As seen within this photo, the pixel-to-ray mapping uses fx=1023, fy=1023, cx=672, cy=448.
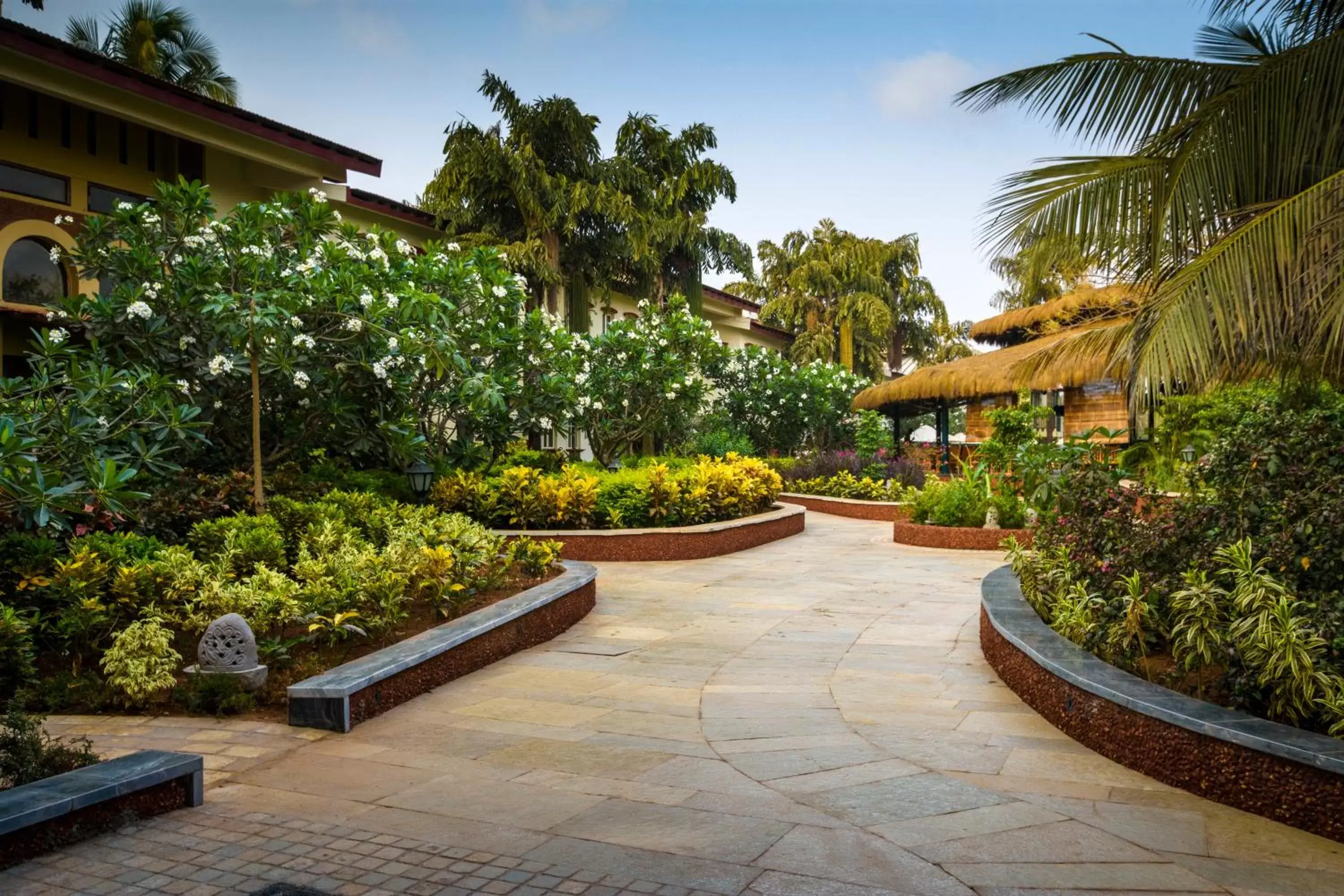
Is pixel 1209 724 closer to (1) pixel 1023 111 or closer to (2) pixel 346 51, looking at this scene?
(1) pixel 1023 111

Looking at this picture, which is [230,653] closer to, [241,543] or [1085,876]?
[241,543]

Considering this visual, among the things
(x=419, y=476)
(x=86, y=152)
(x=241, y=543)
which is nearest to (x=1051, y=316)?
(x=419, y=476)

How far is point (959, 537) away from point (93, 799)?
38.4ft

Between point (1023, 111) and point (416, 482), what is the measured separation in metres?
7.60

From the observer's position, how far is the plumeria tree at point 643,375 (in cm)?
1770

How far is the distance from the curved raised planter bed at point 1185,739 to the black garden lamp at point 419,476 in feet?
24.2

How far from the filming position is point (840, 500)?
779 inches

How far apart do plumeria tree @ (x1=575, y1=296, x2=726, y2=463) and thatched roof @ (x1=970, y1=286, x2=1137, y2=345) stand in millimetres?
6519

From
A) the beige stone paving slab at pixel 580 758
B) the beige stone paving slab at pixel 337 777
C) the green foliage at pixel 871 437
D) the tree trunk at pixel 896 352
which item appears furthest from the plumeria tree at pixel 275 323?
the tree trunk at pixel 896 352

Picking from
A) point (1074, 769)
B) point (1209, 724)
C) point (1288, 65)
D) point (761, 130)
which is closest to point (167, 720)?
point (1074, 769)

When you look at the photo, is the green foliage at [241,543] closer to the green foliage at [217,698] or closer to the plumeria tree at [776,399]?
the green foliage at [217,698]

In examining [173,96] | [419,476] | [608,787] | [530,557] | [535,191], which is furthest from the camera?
[535,191]

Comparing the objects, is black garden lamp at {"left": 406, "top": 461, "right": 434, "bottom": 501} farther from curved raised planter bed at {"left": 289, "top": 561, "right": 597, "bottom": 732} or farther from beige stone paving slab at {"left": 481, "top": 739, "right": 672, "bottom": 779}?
beige stone paving slab at {"left": 481, "top": 739, "right": 672, "bottom": 779}

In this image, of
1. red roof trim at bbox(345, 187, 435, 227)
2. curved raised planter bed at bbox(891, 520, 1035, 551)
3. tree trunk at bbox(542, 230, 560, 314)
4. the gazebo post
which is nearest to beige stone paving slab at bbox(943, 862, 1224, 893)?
curved raised planter bed at bbox(891, 520, 1035, 551)
